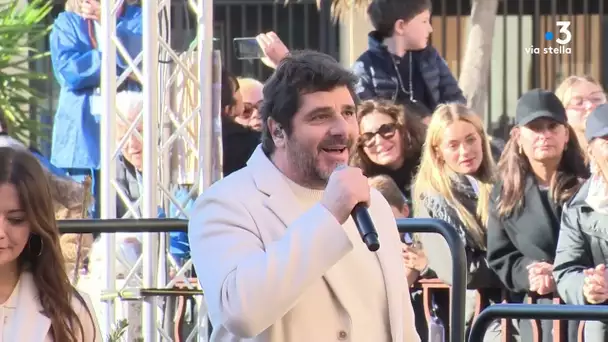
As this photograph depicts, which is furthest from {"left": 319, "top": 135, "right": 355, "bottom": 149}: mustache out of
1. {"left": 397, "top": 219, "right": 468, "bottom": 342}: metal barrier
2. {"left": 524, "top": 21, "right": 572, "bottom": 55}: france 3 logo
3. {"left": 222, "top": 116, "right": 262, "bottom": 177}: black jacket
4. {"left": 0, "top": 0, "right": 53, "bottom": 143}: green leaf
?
{"left": 524, "top": 21, "right": 572, "bottom": 55}: france 3 logo

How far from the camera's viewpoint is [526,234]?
7141mm

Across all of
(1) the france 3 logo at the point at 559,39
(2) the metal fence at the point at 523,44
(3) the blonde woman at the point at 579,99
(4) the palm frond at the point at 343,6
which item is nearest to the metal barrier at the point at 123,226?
(3) the blonde woman at the point at 579,99

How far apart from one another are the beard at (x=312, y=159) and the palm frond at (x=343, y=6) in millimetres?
6627

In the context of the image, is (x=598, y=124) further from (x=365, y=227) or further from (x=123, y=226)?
(x=365, y=227)

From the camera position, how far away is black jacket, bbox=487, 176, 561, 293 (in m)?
7.11

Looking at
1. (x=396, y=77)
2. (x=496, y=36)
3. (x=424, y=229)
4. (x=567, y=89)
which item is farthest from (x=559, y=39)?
(x=424, y=229)

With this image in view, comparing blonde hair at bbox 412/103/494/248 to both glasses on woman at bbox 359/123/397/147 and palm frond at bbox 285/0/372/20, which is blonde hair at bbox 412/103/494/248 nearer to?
glasses on woman at bbox 359/123/397/147

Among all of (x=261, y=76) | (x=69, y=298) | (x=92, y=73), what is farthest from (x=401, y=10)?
(x=69, y=298)

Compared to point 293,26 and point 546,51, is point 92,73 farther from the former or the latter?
point 546,51

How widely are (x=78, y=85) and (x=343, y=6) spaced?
109 inches

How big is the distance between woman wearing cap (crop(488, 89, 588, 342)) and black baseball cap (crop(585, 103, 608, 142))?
1.23 feet

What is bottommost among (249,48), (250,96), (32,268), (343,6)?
(32,268)

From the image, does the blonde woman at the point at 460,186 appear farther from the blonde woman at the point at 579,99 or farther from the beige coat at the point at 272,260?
the beige coat at the point at 272,260

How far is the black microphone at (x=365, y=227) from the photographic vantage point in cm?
304
